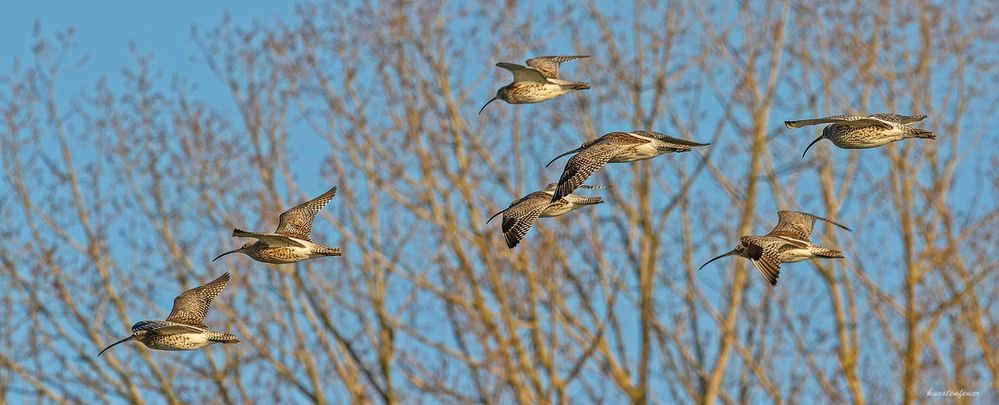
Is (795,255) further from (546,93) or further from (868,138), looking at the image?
(546,93)

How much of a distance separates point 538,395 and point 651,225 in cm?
311

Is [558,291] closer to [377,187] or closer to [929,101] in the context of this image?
[377,187]

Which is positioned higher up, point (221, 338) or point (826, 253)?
point (221, 338)

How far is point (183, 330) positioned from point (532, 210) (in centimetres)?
259

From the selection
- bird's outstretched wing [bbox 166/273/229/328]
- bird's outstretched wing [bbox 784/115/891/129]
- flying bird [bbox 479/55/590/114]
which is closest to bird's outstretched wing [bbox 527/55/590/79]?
flying bird [bbox 479/55/590/114]

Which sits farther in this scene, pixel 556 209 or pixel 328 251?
pixel 556 209

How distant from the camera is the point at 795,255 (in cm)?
1027

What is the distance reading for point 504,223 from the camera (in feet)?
35.0

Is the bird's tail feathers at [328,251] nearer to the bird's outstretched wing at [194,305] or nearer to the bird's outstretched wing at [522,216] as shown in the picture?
the bird's outstretched wing at [194,305]

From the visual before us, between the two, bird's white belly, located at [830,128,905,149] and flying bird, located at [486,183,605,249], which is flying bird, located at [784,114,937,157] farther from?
flying bird, located at [486,183,605,249]

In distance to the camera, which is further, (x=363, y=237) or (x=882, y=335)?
(x=363, y=237)

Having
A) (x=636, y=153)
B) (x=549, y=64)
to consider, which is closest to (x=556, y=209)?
(x=636, y=153)

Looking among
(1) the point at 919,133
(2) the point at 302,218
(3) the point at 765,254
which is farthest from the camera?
(2) the point at 302,218

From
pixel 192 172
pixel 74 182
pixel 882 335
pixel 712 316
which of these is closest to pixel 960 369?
pixel 882 335
